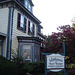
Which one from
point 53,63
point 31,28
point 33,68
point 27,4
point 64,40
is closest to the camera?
point 53,63

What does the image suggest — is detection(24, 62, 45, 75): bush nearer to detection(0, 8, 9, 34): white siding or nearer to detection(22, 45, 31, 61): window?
detection(22, 45, 31, 61): window

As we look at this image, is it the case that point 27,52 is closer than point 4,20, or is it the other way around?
point 27,52

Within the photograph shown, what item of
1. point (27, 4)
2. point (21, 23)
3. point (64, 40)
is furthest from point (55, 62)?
point (27, 4)

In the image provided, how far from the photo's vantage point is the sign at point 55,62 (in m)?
7.05

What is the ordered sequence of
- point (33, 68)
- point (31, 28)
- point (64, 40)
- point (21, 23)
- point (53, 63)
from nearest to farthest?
1. point (53, 63)
2. point (33, 68)
3. point (64, 40)
4. point (21, 23)
5. point (31, 28)

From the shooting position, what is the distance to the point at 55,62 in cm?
715

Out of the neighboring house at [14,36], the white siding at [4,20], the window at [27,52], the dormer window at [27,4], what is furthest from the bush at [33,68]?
the dormer window at [27,4]

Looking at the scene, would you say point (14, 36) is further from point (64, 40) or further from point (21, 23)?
point (64, 40)

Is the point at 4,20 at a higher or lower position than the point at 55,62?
higher

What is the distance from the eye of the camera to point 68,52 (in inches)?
496

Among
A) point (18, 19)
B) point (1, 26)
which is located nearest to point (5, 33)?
point (1, 26)

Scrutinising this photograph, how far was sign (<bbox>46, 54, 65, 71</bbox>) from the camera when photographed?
7.05m

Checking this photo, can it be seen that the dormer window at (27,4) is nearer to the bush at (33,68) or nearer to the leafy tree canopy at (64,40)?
the leafy tree canopy at (64,40)

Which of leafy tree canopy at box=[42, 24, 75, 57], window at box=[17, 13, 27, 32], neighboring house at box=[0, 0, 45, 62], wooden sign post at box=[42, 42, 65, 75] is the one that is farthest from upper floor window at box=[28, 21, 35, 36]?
wooden sign post at box=[42, 42, 65, 75]
